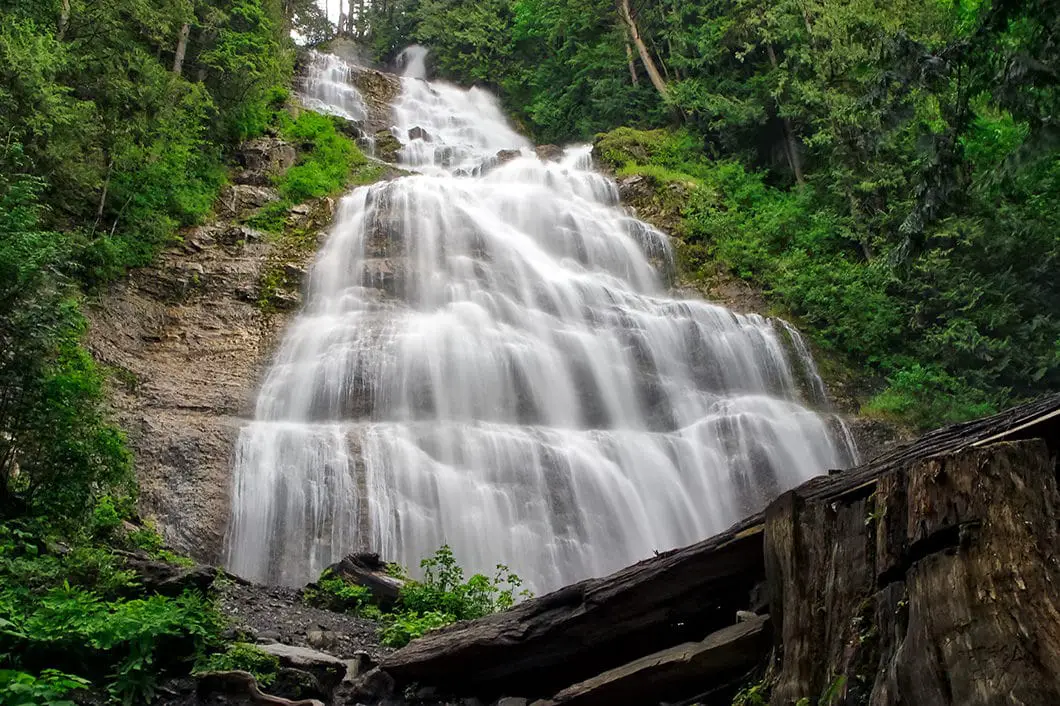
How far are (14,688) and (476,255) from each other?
15.8 m

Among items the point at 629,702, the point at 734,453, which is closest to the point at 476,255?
the point at 734,453

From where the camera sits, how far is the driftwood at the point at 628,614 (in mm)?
3730

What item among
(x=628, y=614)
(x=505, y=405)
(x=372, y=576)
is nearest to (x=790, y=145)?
(x=505, y=405)

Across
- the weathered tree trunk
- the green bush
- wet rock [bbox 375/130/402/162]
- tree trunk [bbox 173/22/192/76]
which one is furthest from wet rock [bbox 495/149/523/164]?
→ the weathered tree trunk

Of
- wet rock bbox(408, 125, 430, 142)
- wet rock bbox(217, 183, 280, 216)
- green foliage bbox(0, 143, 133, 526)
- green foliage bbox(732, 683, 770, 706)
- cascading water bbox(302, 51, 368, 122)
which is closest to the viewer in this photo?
green foliage bbox(732, 683, 770, 706)

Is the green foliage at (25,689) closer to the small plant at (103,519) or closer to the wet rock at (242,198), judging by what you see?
the small plant at (103,519)

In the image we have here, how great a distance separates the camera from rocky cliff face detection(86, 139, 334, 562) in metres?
10.4

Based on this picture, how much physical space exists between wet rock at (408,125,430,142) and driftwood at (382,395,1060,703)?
83.8 ft

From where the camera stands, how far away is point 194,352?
13.5 metres

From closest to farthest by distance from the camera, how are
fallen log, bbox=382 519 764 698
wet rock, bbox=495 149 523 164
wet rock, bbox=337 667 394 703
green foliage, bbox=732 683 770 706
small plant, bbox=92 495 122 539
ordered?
1. green foliage, bbox=732 683 770 706
2. fallen log, bbox=382 519 764 698
3. wet rock, bbox=337 667 394 703
4. small plant, bbox=92 495 122 539
5. wet rock, bbox=495 149 523 164

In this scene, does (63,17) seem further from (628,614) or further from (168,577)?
(628,614)

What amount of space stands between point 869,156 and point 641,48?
1123 cm

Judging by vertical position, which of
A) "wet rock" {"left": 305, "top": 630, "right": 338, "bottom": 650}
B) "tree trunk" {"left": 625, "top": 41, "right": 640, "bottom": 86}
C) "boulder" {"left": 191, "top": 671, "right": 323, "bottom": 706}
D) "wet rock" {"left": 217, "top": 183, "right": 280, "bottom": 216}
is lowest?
"boulder" {"left": 191, "top": 671, "right": 323, "bottom": 706}

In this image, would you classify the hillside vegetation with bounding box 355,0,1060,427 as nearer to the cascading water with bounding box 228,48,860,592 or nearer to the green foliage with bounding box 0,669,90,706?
the cascading water with bounding box 228,48,860,592
